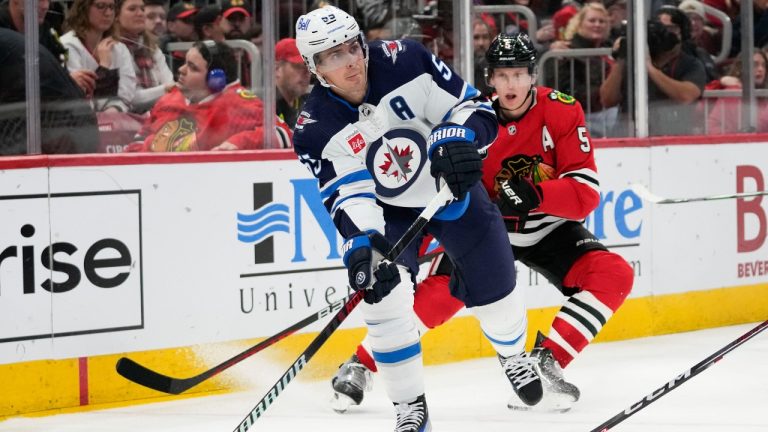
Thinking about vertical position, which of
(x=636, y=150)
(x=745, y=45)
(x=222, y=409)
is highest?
(x=745, y=45)

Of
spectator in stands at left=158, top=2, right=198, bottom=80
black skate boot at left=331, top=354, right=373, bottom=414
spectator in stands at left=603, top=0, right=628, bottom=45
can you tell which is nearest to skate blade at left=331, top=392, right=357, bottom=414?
black skate boot at left=331, top=354, right=373, bottom=414

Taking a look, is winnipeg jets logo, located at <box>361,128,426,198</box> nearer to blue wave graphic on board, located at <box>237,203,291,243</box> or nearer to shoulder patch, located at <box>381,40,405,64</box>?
shoulder patch, located at <box>381,40,405,64</box>

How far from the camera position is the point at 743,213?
5.68 m

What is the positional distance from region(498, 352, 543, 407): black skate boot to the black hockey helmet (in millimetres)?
813

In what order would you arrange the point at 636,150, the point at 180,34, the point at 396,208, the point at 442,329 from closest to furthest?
the point at 396,208 → the point at 180,34 → the point at 442,329 → the point at 636,150

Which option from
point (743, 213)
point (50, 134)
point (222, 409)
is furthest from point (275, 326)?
point (743, 213)

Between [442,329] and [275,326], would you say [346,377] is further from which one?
[442,329]

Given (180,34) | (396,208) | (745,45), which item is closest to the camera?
(396,208)

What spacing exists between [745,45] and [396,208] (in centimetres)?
287

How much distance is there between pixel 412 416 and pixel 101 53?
171 centimetres

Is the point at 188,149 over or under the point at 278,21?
under

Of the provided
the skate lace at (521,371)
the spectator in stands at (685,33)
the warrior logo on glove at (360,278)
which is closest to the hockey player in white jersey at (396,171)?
the warrior logo on glove at (360,278)

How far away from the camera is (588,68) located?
5.41 m

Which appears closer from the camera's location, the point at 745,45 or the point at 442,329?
the point at 442,329
